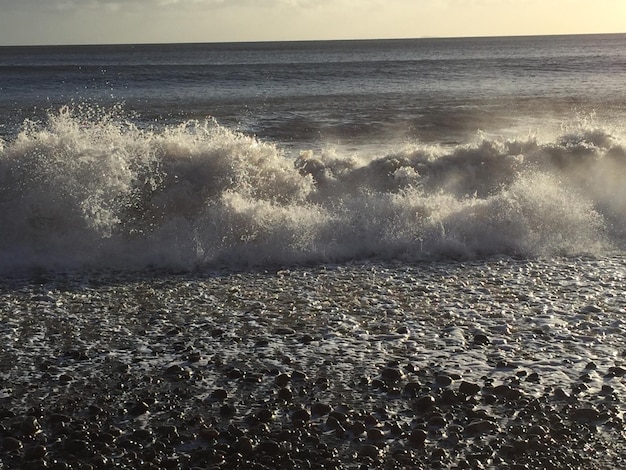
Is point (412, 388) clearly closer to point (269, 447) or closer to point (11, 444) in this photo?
point (269, 447)

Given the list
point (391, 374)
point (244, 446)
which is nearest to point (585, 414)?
point (391, 374)

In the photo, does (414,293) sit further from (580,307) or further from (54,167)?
(54,167)

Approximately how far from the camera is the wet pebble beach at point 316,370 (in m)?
4.55

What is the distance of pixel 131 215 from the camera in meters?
10.1

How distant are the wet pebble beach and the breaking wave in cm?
86

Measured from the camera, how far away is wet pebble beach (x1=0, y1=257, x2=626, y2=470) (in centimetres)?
455

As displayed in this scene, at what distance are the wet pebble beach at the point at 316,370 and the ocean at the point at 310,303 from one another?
22 mm

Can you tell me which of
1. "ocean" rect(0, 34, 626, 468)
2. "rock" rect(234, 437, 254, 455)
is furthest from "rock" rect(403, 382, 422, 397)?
"rock" rect(234, 437, 254, 455)

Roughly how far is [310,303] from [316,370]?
67.0 inches

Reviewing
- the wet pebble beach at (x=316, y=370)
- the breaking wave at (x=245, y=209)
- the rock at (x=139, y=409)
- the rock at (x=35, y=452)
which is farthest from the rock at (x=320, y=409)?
the breaking wave at (x=245, y=209)

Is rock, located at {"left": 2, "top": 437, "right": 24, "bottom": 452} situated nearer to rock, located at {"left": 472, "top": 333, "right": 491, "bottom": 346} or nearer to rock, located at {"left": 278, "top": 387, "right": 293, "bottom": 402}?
rock, located at {"left": 278, "top": 387, "right": 293, "bottom": 402}

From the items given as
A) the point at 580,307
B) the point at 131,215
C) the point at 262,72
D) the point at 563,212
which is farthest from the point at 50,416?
the point at 262,72

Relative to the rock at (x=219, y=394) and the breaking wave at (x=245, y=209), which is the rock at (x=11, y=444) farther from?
the breaking wave at (x=245, y=209)

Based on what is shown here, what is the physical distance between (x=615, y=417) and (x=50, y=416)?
144 inches
